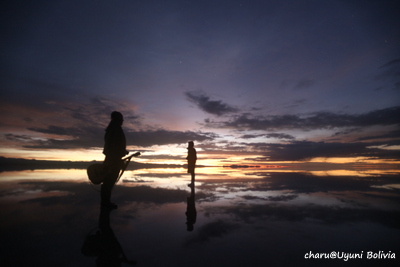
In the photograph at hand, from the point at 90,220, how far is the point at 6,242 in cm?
168

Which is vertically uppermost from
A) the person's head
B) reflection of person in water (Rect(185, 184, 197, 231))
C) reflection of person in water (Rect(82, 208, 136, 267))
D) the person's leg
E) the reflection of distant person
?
the person's head

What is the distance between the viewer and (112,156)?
614cm

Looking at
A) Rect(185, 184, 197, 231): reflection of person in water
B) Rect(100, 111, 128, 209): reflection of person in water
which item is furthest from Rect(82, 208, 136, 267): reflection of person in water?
Rect(100, 111, 128, 209): reflection of person in water

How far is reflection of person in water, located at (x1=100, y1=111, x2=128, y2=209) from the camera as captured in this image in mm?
6002

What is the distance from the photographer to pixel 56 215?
5309mm

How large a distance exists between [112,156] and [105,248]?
10.9 feet

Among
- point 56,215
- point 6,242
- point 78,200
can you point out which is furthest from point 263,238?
point 78,200

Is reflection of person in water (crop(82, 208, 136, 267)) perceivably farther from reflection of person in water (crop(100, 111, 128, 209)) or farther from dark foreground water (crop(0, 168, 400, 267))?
reflection of person in water (crop(100, 111, 128, 209))

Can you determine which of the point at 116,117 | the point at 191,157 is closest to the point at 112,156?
the point at 116,117

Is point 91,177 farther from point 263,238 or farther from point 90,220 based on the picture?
point 263,238

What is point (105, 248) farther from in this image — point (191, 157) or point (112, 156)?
point (191, 157)

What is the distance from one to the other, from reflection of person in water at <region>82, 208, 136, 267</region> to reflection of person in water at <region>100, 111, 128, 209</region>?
180cm

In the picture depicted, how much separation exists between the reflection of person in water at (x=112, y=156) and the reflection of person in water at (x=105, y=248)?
1.80 m

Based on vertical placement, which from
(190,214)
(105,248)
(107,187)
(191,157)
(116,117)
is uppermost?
(116,117)
